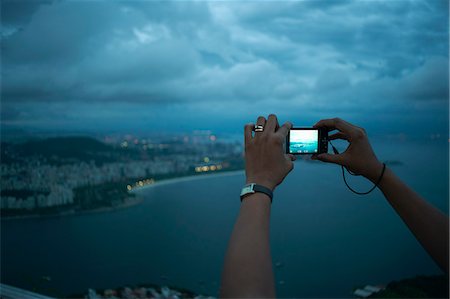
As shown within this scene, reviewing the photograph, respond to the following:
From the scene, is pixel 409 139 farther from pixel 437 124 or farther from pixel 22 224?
pixel 22 224

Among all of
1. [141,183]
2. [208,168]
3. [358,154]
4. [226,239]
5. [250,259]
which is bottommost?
[226,239]

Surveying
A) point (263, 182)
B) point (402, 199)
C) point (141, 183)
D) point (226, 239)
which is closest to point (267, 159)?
point (263, 182)

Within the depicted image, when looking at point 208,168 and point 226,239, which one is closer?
point 226,239

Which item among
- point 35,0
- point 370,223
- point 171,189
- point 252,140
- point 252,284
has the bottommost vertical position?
point 370,223

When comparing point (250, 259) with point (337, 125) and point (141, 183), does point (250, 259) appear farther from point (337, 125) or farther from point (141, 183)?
point (141, 183)

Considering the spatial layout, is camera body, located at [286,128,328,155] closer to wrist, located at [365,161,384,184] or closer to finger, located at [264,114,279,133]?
wrist, located at [365,161,384,184]

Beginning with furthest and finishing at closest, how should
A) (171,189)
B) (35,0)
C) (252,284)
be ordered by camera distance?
1. (171,189)
2. (35,0)
3. (252,284)

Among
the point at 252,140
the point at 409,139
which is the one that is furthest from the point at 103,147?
the point at 252,140
